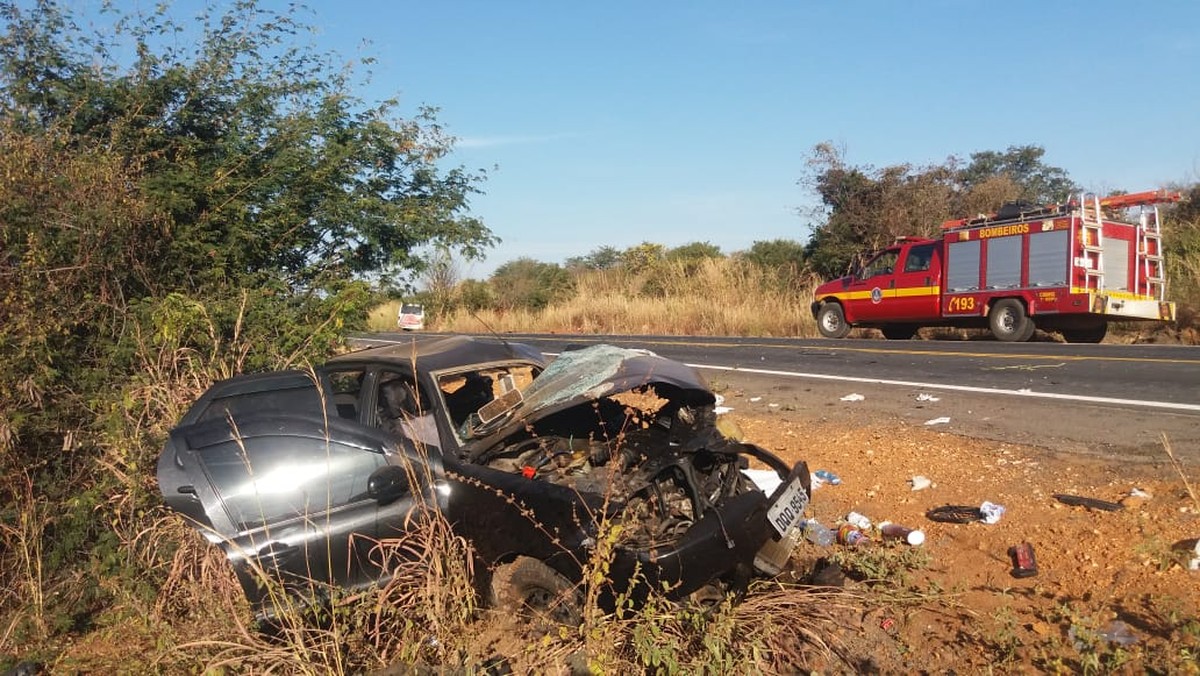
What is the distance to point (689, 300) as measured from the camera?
26.0 meters

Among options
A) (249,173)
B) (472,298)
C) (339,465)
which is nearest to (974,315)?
(249,173)

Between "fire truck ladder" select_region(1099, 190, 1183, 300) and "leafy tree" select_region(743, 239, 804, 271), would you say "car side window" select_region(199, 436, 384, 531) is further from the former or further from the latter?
"leafy tree" select_region(743, 239, 804, 271)

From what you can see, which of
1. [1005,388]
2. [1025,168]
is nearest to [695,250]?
[1025,168]

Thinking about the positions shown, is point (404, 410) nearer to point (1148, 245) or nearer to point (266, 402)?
point (266, 402)

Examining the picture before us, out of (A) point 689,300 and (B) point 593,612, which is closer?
(B) point 593,612

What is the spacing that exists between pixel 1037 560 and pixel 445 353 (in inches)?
142

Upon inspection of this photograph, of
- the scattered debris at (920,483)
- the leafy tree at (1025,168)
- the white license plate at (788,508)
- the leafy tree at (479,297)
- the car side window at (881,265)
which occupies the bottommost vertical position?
the scattered debris at (920,483)

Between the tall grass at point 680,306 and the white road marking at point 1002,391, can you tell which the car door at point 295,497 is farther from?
the tall grass at point 680,306

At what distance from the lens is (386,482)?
4371 millimetres

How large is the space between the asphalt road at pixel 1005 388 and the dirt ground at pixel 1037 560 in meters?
0.63

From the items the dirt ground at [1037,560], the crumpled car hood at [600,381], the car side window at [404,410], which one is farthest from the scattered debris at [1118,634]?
the car side window at [404,410]

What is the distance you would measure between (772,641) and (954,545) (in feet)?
5.60

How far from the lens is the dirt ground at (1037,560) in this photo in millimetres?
3660

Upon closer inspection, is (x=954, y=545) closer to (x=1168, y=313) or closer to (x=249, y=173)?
(x=249, y=173)
